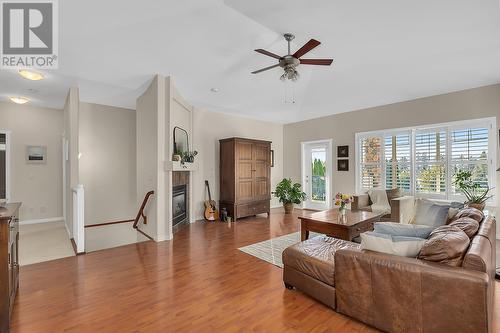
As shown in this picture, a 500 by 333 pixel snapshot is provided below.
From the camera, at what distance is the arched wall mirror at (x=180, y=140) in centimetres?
474

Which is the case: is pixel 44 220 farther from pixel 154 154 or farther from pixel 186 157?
pixel 186 157

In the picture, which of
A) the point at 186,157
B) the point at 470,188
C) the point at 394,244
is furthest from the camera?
the point at 186,157

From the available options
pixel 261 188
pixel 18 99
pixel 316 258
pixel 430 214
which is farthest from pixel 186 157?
pixel 430 214

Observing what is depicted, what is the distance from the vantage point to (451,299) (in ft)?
5.41

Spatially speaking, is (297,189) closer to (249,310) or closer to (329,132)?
(329,132)

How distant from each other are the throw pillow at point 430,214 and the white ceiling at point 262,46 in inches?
93.5

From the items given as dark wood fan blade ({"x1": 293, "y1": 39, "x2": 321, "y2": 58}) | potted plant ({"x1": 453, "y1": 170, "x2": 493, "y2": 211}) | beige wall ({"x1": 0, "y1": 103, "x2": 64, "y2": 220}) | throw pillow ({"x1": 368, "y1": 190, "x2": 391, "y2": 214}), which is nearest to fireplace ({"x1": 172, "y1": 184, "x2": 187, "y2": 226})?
beige wall ({"x1": 0, "y1": 103, "x2": 64, "y2": 220})

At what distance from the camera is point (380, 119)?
19.4ft

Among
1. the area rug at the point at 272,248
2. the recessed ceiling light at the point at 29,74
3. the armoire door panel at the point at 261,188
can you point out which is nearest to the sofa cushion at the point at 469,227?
the area rug at the point at 272,248

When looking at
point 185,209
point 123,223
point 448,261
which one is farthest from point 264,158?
point 448,261

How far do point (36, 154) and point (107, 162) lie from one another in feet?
5.03

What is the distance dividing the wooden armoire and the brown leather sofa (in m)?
3.76

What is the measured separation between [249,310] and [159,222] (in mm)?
2650

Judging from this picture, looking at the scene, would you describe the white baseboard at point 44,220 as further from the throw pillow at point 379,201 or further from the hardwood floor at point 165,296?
the throw pillow at point 379,201
